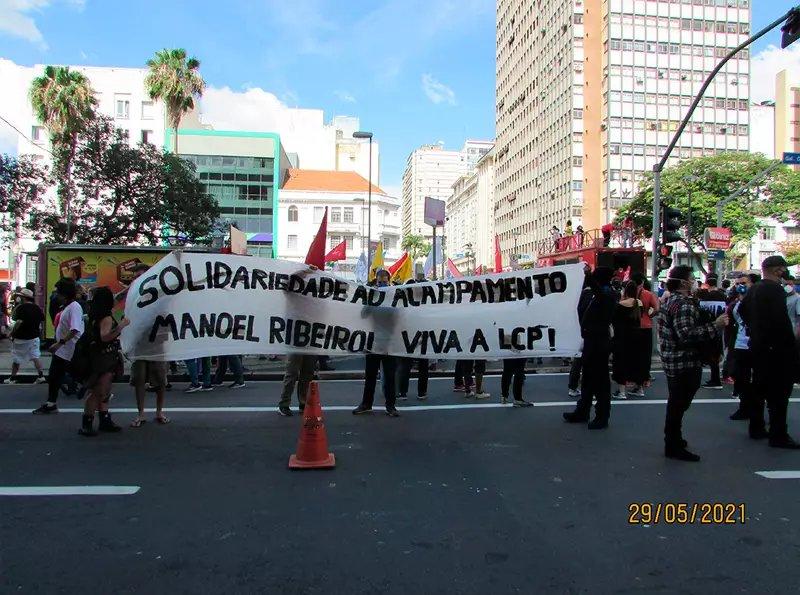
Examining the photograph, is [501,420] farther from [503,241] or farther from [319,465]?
[503,241]

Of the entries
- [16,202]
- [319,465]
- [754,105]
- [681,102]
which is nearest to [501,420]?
[319,465]

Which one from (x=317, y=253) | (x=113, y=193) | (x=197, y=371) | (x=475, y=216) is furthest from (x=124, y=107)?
(x=475, y=216)

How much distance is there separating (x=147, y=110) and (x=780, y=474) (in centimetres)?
6618

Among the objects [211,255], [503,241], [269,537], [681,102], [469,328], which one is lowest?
[269,537]

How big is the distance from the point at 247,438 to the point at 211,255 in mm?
1955

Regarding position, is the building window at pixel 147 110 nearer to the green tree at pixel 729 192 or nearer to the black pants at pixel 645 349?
the green tree at pixel 729 192

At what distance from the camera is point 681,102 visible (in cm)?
6794

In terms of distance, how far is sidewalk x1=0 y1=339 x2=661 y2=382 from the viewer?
11.4 metres

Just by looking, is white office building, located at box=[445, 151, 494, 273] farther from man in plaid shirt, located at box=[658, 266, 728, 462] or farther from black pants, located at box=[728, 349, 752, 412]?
man in plaid shirt, located at box=[658, 266, 728, 462]

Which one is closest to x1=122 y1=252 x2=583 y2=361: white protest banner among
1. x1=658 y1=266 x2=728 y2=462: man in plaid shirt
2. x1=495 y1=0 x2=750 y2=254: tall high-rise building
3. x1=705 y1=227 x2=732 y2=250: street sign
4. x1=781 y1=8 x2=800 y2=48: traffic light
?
x1=658 y1=266 x2=728 y2=462: man in plaid shirt

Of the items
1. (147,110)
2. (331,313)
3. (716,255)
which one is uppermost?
(147,110)

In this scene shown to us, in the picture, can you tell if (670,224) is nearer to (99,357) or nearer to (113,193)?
(99,357)

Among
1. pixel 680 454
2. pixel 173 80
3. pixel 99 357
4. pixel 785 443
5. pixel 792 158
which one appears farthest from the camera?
pixel 173 80

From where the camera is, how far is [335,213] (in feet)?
245
